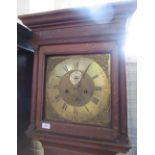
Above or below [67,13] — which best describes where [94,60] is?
below

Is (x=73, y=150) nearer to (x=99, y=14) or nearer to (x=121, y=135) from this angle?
(x=121, y=135)

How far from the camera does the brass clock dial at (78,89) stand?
723 millimetres

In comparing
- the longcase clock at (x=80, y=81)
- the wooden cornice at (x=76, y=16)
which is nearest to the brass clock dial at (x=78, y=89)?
the longcase clock at (x=80, y=81)

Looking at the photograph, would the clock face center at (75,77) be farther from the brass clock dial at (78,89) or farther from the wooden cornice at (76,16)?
the wooden cornice at (76,16)

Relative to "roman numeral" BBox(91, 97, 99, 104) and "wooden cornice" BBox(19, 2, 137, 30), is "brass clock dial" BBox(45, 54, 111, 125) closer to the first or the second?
"roman numeral" BBox(91, 97, 99, 104)

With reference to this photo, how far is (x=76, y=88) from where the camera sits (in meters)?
0.76

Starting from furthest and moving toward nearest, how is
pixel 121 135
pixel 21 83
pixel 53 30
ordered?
pixel 21 83, pixel 53 30, pixel 121 135

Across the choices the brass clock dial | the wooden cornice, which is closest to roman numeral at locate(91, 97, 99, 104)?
the brass clock dial

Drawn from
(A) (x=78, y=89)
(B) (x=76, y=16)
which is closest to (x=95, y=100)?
(A) (x=78, y=89)

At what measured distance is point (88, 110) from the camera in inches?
29.3
